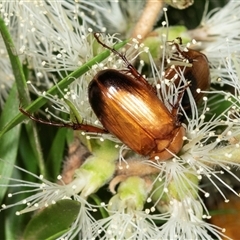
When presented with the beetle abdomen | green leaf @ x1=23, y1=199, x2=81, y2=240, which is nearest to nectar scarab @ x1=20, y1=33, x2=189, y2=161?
the beetle abdomen

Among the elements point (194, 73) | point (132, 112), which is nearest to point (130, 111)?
point (132, 112)

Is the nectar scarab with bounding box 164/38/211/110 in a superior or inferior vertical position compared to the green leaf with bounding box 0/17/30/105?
inferior

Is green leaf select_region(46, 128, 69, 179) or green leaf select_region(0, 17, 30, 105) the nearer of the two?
green leaf select_region(0, 17, 30, 105)

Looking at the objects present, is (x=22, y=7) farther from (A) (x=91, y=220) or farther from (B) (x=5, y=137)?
(A) (x=91, y=220)

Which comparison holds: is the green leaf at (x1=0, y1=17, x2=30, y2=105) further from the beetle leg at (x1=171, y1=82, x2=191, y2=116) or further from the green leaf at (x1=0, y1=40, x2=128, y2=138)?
the beetle leg at (x1=171, y1=82, x2=191, y2=116)

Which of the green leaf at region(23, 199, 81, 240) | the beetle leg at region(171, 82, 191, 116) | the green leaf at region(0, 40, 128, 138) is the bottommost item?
the green leaf at region(23, 199, 81, 240)

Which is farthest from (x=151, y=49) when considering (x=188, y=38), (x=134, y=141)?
(x=134, y=141)

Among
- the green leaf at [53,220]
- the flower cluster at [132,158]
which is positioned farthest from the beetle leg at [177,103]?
the green leaf at [53,220]
